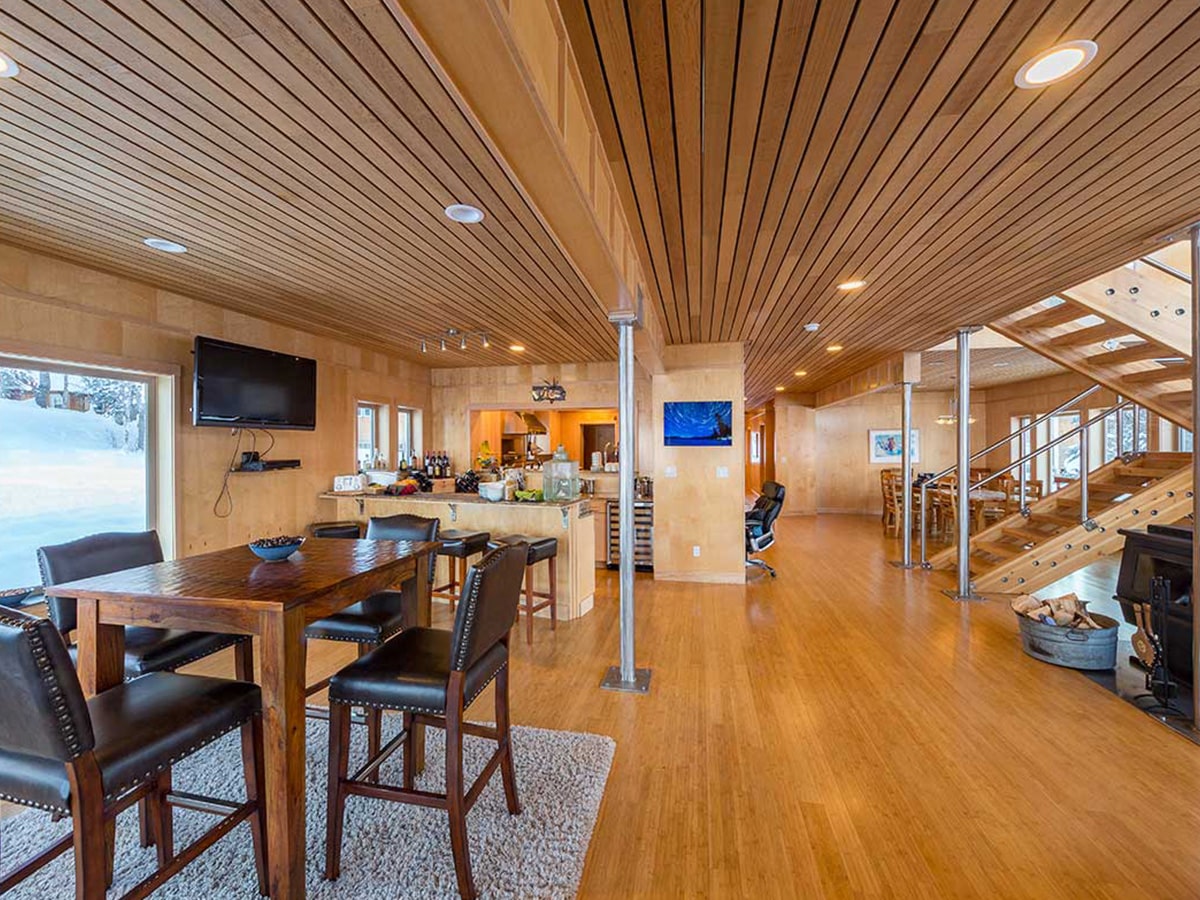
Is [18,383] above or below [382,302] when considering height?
below

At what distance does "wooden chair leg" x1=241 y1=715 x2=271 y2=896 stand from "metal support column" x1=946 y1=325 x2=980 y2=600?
18.2 feet

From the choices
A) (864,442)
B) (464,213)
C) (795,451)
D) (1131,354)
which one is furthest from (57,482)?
(864,442)

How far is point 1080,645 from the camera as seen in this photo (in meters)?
3.38

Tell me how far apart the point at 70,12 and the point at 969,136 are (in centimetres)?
287

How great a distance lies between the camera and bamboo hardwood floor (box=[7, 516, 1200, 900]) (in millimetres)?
1819

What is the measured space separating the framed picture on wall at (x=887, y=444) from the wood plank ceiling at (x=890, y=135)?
25.4 feet

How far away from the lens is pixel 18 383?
3275mm

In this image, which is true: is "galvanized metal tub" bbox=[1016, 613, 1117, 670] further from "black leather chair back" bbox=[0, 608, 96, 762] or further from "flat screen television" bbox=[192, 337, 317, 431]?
"flat screen television" bbox=[192, 337, 317, 431]

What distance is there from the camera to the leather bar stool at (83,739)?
4.07 feet

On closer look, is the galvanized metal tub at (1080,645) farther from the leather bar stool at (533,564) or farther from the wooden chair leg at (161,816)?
the wooden chair leg at (161,816)

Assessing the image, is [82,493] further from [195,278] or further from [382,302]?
[382,302]

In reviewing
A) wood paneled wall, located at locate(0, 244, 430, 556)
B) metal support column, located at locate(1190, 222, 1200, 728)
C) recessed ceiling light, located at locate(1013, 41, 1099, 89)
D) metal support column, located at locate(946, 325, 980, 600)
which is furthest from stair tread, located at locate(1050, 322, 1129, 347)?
wood paneled wall, located at locate(0, 244, 430, 556)

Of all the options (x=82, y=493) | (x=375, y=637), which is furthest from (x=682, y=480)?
(x=82, y=493)

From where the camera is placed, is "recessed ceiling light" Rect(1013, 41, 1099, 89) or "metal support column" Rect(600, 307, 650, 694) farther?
"metal support column" Rect(600, 307, 650, 694)
